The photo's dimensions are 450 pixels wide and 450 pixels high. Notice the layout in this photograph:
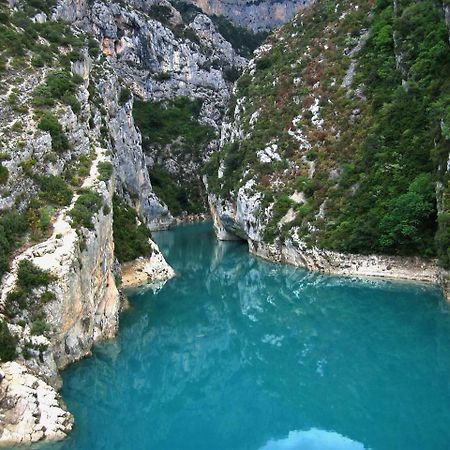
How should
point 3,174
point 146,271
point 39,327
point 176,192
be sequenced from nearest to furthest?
1. point 39,327
2. point 3,174
3. point 146,271
4. point 176,192

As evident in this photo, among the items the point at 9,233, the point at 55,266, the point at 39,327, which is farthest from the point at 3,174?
the point at 39,327

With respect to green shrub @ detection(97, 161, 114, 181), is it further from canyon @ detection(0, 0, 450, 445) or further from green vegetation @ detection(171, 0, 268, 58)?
green vegetation @ detection(171, 0, 268, 58)

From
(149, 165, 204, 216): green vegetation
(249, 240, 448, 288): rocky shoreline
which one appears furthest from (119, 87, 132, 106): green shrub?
(249, 240, 448, 288): rocky shoreline

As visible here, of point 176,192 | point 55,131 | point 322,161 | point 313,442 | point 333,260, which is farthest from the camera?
point 176,192

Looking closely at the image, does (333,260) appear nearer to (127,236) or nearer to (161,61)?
(127,236)

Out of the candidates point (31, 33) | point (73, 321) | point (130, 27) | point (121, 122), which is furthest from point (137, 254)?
point (130, 27)

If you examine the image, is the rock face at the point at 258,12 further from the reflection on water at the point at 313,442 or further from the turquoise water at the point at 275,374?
the reflection on water at the point at 313,442

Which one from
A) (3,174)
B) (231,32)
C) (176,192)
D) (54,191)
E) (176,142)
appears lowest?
(176,192)
